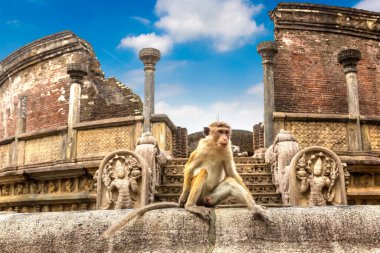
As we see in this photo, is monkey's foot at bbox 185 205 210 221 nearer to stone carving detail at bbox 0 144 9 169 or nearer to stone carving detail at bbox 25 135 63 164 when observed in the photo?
stone carving detail at bbox 25 135 63 164

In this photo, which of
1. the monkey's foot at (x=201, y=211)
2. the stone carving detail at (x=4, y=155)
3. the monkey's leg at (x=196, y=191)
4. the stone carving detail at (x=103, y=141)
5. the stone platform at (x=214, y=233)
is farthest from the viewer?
the stone carving detail at (x=4, y=155)

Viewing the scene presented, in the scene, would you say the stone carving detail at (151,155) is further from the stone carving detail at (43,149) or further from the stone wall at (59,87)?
the stone wall at (59,87)

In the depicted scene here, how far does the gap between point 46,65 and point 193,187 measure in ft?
50.5

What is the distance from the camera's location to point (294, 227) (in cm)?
287

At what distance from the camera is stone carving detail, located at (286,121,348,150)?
8484 mm

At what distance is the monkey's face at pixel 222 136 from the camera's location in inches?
153

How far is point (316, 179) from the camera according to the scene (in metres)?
6.74

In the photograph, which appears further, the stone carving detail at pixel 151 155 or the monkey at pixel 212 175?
the stone carving detail at pixel 151 155

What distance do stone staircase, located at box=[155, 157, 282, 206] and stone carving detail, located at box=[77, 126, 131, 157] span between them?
3.74ft

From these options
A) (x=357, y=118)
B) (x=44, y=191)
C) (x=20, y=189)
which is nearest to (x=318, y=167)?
(x=357, y=118)

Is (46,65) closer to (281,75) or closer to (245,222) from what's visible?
(281,75)

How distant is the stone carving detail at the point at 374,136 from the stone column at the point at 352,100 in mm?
311

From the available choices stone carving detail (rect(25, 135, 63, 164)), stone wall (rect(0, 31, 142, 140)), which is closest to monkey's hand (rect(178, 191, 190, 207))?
stone carving detail (rect(25, 135, 63, 164))

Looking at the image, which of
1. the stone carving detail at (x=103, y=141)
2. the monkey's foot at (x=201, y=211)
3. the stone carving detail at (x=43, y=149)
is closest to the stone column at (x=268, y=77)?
the stone carving detail at (x=103, y=141)
